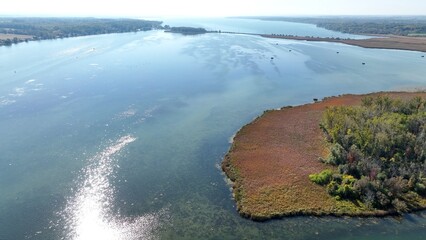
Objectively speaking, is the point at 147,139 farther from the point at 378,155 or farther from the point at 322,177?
the point at 378,155

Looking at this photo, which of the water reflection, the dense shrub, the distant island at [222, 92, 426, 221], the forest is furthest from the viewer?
the dense shrub

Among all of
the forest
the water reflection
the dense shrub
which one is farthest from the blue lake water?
the dense shrub

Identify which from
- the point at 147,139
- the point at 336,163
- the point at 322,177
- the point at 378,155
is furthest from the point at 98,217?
the point at 378,155

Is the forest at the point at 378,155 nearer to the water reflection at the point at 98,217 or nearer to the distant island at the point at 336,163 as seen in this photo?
the distant island at the point at 336,163

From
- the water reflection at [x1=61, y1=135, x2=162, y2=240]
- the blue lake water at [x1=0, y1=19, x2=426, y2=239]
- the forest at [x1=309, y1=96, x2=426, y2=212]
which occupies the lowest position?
the water reflection at [x1=61, y1=135, x2=162, y2=240]

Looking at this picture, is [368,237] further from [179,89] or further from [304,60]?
[304,60]

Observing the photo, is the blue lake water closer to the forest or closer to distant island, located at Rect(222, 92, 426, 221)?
distant island, located at Rect(222, 92, 426, 221)

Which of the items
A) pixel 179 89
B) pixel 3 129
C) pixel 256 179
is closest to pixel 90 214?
pixel 256 179
